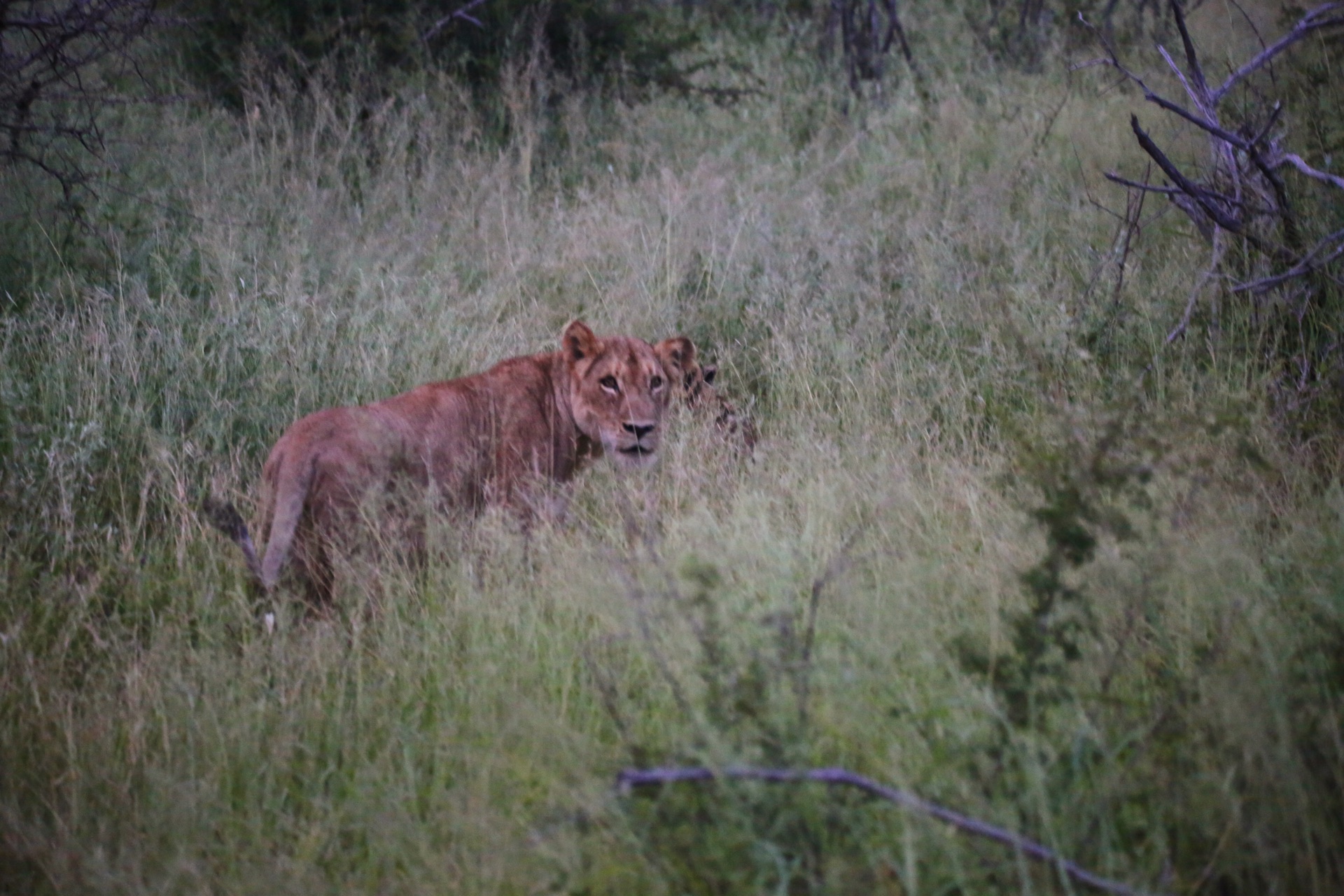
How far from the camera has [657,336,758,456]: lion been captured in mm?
5211

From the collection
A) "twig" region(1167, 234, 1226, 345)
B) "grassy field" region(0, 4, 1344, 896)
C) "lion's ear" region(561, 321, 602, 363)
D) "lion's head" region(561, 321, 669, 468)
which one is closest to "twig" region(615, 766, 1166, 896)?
"grassy field" region(0, 4, 1344, 896)

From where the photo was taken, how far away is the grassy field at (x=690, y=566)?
2430mm

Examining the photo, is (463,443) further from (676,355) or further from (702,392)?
(702,392)

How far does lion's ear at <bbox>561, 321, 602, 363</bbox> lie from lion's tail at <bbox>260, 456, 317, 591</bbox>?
1380 millimetres

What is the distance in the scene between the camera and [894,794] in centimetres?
219

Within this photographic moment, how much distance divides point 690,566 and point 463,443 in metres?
1.75

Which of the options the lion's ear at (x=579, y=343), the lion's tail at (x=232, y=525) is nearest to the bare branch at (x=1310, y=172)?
the lion's ear at (x=579, y=343)

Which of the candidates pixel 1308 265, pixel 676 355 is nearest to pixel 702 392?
pixel 676 355

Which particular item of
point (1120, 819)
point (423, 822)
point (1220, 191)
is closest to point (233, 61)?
point (1220, 191)

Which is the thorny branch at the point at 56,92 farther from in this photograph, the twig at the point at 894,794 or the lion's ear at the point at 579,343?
the twig at the point at 894,794

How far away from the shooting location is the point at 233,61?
8.75 m

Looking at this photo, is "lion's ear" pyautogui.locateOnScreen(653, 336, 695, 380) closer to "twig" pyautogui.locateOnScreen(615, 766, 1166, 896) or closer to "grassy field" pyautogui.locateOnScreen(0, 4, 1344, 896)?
"grassy field" pyautogui.locateOnScreen(0, 4, 1344, 896)

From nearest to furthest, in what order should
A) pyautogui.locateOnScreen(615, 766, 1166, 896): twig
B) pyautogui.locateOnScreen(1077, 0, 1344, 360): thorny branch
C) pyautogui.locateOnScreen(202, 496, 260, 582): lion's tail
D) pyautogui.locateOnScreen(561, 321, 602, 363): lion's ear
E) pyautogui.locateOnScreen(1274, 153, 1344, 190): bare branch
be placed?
pyautogui.locateOnScreen(615, 766, 1166, 896): twig → pyautogui.locateOnScreen(202, 496, 260, 582): lion's tail → pyautogui.locateOnScreen(1274, 153, 1344, 190): bare branch → pyautogui.locateOnScreen(1077, 0, 1344, 360): thorny branch → pyautogui.locateOnScreen(561, 321, 602, 363): lion's ear

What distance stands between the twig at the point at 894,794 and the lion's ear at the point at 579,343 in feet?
9.38
